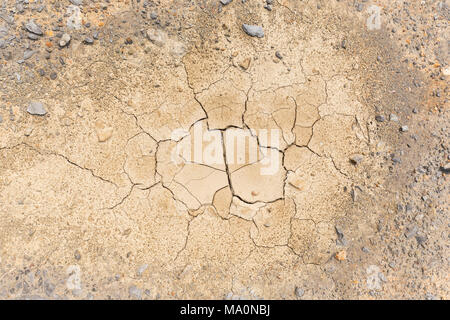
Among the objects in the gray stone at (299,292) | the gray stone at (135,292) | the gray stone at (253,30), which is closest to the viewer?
the gray stone at (135,292)

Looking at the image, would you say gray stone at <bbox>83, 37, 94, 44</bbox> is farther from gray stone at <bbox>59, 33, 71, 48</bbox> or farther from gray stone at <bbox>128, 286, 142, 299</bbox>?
gray stone at <bbox>128, 286, 142, 299</bbox>

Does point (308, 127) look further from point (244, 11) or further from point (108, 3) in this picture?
point (108, 3)

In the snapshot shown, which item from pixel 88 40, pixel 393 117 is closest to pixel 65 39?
pixel 88 40

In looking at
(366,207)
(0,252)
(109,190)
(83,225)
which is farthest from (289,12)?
(0,252)

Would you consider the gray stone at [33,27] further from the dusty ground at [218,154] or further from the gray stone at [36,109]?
the gray stone at [36,109]

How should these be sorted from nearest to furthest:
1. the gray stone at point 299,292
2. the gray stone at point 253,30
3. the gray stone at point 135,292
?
the gray stone at point 135,292
the gray stone at point 299,292
the gray stone at point 253,30

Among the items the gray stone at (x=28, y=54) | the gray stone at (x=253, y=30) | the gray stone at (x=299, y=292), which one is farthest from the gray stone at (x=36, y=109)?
the gray stone at (x=299, y=292)

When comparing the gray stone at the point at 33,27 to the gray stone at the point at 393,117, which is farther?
the gray stone at the point at 393,117
